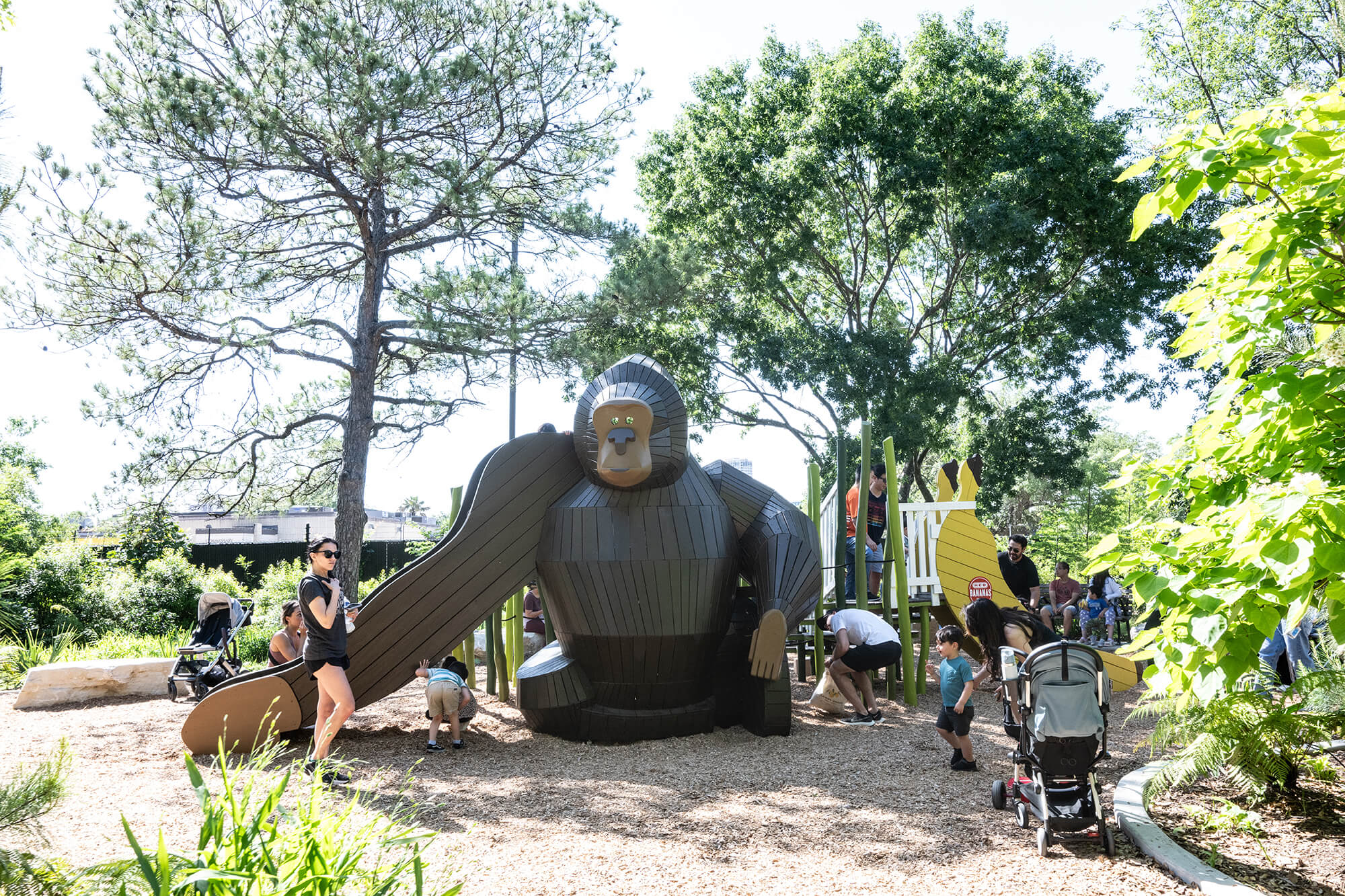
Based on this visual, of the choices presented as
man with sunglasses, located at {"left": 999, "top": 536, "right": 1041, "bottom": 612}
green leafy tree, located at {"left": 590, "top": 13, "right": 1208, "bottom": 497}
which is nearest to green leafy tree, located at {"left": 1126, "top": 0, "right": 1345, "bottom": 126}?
green leafy tree, located at {"left": 590, "top": 13, "right": 1208, "bottom": 497}

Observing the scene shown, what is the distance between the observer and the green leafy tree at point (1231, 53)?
14961mm

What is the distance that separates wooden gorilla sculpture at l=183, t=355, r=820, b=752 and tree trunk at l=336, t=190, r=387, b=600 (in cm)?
604

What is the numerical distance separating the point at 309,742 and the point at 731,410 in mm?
10933

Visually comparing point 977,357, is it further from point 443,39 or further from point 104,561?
point 104,561

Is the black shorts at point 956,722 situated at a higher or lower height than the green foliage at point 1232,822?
higher

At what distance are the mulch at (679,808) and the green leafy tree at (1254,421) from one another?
1.64 meters

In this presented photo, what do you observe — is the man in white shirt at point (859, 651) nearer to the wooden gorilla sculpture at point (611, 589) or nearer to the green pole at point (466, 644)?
the wooden gorilla sculpture at point (611, 589)

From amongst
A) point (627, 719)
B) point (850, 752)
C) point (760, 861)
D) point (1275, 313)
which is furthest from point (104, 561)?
point (1275, 313)

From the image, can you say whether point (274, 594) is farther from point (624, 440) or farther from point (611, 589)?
point (624, 440)

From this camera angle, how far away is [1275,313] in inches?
95.3

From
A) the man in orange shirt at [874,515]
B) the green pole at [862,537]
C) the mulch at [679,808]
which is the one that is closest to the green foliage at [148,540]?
the mulch at [679,808]

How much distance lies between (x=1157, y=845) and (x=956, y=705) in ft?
5.61

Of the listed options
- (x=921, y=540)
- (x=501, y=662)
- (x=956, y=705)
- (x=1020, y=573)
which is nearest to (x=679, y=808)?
(x=956, y=705)

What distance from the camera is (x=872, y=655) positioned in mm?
6723
